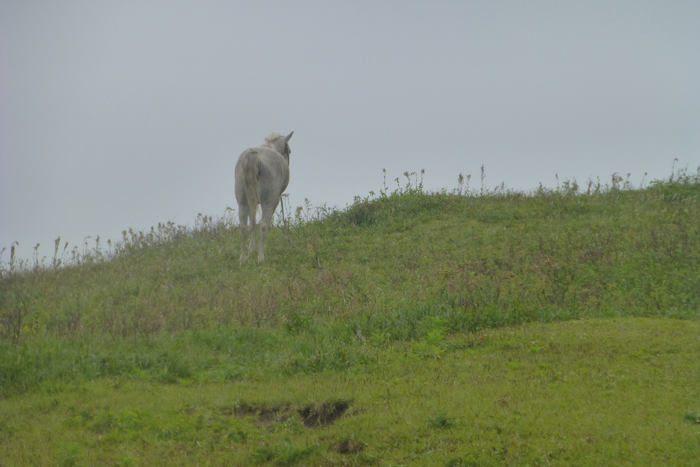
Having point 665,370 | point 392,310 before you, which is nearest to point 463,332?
point 392,310

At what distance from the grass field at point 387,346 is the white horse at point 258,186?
2.43 feet

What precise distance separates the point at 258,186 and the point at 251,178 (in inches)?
27.0

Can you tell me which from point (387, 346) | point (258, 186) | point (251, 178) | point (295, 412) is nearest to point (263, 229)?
point (258, 186)

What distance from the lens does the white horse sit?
1382 centimetres

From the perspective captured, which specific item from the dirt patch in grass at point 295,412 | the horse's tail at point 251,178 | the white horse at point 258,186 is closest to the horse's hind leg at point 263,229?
the white horse at point 258,186

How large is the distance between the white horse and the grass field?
0.74 m

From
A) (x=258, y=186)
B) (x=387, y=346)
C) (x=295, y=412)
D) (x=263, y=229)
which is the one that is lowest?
(x=295, y=412)

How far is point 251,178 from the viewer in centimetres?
1375

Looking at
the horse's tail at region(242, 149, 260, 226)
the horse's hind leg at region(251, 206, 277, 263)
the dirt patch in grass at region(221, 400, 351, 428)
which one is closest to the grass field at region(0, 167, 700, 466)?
the dirt patch in grass at region(221, 400, 351, 428)

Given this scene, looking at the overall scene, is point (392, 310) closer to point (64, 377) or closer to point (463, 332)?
point (463, 332)

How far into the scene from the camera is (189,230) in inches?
712

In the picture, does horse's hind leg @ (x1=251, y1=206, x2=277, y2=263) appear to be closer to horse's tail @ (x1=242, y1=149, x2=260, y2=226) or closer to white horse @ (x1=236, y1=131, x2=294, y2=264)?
white horse @ (x1=236, y1=131, x2=294, y2=264)

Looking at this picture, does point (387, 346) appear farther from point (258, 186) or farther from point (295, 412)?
point (258, 186)

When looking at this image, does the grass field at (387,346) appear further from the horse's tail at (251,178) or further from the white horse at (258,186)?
the horse's tail at (251,178)
